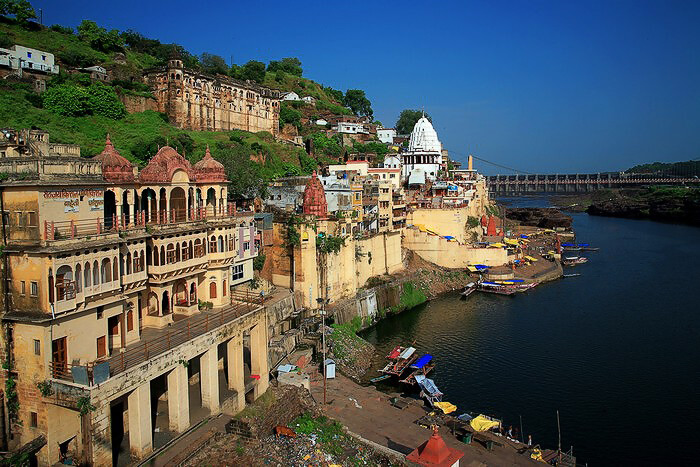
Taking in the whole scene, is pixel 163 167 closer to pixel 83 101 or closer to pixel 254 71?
pixel 83 101

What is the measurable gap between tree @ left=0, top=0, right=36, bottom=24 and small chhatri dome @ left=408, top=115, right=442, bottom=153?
46050 mm

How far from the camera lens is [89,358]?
618 inches

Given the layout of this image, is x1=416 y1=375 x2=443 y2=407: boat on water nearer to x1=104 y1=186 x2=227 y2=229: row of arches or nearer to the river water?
the river water

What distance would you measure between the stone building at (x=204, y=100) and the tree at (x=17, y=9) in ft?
39.5

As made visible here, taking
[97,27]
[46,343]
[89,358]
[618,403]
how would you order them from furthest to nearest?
[97,27], [618,403], [89,358], [46,343]

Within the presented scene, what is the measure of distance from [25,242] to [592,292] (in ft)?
143

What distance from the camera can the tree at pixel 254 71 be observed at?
8268 centimetres

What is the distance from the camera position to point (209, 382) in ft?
60.0

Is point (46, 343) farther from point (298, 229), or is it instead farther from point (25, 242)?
point (298, 229)

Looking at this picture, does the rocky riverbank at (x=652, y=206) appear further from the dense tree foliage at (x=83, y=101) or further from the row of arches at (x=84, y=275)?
the row of arches at (x=84, y=275)

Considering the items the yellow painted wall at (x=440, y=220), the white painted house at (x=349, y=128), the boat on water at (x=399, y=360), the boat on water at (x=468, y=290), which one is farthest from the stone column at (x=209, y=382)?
the white painted house at (x=349, y=128)

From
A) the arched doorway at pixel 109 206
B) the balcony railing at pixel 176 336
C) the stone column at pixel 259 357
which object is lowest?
the stone column at pixel 259 357

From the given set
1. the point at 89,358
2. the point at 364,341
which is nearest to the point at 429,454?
the point at 89,358

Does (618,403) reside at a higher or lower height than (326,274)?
lower
